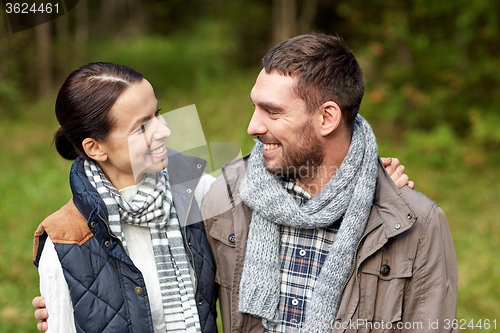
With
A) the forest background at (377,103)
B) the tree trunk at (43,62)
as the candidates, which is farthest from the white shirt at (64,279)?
the tree trunk at (43,62)

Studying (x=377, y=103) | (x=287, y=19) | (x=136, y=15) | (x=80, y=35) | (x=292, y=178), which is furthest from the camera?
(x=136, y=15)

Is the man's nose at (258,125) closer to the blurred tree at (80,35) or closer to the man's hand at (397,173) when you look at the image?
the man's hand at (397,173)

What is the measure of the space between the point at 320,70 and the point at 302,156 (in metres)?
0.39

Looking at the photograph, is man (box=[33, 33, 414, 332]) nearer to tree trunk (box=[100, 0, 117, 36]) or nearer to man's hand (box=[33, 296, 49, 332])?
man's hand (box=[33, 296, 49, 332])

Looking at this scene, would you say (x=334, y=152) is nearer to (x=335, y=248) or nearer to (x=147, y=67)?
(x=335, y=248)

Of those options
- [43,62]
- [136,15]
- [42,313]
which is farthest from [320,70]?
[136,15]

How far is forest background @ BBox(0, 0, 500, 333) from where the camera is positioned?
187 inches

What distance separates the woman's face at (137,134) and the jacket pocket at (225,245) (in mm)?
394

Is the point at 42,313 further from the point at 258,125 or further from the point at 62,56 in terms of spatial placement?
the point at 62,56

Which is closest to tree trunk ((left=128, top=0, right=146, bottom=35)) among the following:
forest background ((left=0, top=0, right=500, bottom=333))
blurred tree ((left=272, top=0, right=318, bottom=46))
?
forest background ((left=0, top=0, right=500, bottom=333))

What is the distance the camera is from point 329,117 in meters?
2.06

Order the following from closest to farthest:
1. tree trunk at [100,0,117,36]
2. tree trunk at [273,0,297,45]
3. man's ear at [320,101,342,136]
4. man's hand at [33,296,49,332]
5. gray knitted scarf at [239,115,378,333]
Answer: man's hand at [33,296,49,332]
gray knitted scarf at [239,115,378,333]
man's ear at [320,101,342,136]
tree trunk at [273,0,297,45]
tree trunk at [100,0,117,36]

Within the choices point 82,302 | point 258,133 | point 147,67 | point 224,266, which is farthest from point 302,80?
point 147,67

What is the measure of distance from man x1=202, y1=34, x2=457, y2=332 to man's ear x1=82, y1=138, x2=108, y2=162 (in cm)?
51
